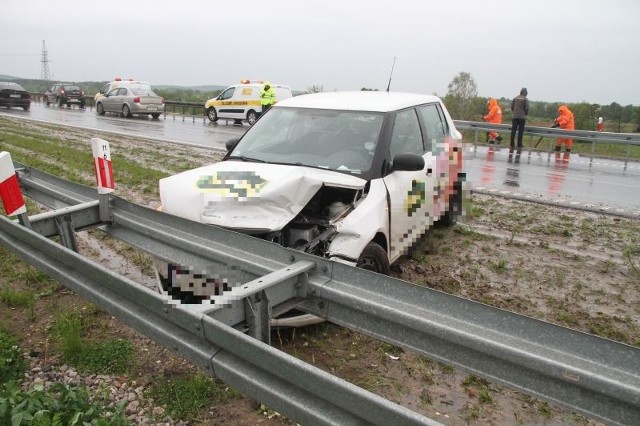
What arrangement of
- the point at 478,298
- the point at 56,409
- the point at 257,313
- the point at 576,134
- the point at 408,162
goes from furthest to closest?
the point at 576,134
the point at 478,298
the point at 408,162
the point at 56,409
the point at 257,313

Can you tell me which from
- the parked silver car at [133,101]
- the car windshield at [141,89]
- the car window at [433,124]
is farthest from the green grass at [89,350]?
the car windshield at [141,89]

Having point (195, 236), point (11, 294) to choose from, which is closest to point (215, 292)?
point (195, 236)

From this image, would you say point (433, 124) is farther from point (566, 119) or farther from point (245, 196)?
point (566, 119)

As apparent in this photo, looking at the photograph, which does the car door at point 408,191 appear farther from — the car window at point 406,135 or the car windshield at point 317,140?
the car windshield at point 317,140

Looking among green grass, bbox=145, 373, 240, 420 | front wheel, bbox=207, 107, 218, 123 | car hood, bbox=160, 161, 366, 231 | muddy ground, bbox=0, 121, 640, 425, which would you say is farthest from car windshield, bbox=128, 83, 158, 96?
green grass, bbox=145, 373, 240, 420

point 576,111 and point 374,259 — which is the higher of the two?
point 576,111

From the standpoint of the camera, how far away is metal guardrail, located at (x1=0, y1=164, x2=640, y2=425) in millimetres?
1781

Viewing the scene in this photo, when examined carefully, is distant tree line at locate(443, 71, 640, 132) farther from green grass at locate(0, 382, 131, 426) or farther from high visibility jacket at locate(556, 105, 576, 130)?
green grass at locate(0, 382, 131, 426)

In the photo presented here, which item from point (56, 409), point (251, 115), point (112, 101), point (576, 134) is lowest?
point (56, 409)

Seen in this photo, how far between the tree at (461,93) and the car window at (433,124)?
82.2ft

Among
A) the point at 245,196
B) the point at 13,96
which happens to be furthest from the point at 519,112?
the point at 13,96

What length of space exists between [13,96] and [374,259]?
34.9m

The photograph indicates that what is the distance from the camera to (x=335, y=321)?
8.33 ft

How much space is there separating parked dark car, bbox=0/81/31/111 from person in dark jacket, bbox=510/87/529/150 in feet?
96.2
